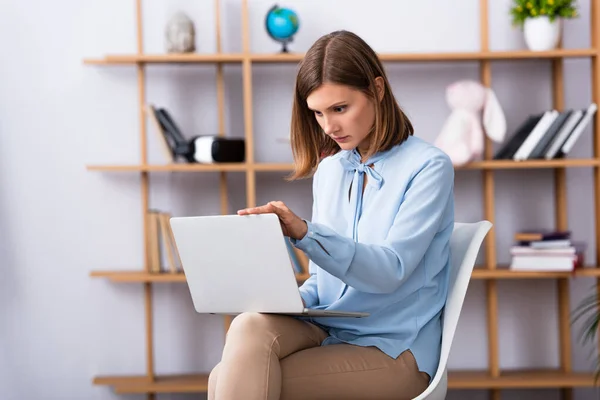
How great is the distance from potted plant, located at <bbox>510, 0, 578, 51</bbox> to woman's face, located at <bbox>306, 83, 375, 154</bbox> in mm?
1533

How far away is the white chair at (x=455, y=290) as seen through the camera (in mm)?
1562

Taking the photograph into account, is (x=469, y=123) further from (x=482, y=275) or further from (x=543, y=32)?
(x=482, y=275)

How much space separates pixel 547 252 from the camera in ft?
9.74

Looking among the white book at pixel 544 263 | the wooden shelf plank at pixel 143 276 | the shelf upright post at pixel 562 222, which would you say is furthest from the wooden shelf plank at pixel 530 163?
the wooden shelf plank at pixel 143 276

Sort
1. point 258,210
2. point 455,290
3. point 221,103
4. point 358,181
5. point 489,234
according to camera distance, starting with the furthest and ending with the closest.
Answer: point 221,103 < point 489,234 < point 358,181 < point 455,290 < point 258,210

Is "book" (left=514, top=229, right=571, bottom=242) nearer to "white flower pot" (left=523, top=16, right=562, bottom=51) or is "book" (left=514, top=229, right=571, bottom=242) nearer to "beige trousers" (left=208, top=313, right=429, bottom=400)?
"white flower pot" (left=523, top=16, right=562, bottom=51)

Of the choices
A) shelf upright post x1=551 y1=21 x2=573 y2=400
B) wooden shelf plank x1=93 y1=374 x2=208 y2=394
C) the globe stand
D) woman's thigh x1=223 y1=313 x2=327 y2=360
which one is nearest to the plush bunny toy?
shelf upright post x1=551 y1=21 x2=573 y2=400

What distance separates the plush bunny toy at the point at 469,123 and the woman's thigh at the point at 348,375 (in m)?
1.49

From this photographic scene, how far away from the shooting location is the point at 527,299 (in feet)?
10.7

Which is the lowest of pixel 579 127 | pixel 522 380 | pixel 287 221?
pixel 522 380

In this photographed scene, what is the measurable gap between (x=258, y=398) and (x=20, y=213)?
6.99ft

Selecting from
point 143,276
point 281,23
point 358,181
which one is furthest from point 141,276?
point 358,181

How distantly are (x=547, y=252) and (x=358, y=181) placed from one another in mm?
1426

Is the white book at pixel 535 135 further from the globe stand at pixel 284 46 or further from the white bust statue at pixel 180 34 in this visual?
the white bust statue at pixel 180 34
